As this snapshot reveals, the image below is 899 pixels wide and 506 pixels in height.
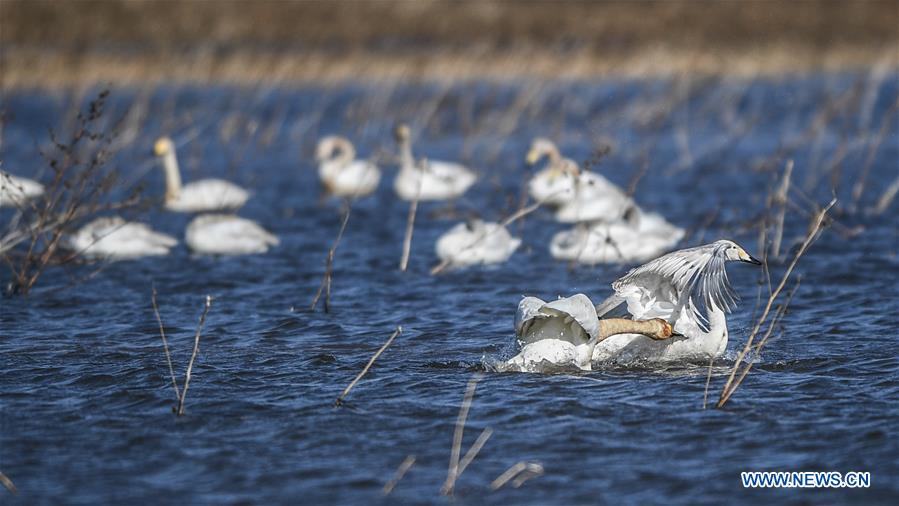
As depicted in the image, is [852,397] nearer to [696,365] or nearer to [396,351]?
[696,365]

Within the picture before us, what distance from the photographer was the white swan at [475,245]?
10.3m

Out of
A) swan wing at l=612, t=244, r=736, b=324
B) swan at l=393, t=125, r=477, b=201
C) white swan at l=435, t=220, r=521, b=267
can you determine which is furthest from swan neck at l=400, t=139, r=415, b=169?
swan wing at l=612, t=244, r=736, b=324

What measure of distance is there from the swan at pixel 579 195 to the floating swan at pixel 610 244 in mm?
189

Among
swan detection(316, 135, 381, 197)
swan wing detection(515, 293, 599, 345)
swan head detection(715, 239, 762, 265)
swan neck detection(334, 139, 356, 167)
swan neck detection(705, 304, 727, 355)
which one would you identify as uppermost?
swan neck detection(334, 139, 356, 167)

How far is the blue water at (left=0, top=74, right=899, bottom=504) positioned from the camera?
203 inches

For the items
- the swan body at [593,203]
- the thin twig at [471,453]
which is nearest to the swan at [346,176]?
the swan body at [593,203]

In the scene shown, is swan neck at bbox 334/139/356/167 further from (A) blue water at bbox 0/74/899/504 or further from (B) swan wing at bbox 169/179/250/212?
(B) swan wing at bbox 169/179/250/212

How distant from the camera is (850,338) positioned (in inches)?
296

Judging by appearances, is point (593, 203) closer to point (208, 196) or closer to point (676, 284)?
point (208, 196)

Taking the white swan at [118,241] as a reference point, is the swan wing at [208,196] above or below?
above

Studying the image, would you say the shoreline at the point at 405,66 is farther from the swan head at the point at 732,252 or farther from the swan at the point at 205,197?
the swan head at the point at 732,252

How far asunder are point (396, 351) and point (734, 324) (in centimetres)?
234

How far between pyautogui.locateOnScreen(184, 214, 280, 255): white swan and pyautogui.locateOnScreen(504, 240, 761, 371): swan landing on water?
493 cm

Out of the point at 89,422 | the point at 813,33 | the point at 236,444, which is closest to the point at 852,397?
the point at 236,444
